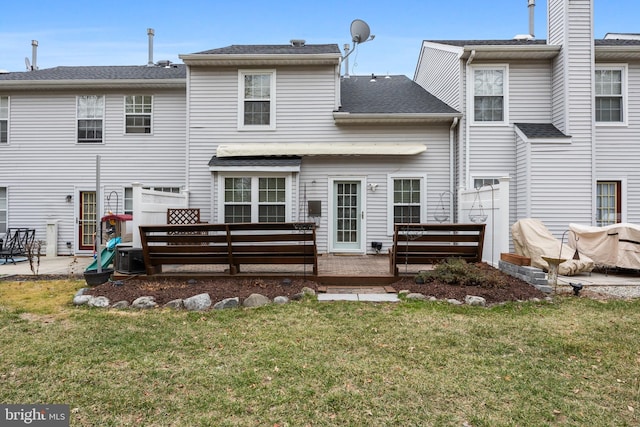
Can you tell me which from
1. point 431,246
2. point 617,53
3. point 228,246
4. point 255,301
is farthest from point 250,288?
point 617,53

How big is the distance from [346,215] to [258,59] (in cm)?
495

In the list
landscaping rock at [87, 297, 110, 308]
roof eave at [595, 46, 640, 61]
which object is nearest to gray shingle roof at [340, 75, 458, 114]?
roof eave at [595, 46, 640, 61]

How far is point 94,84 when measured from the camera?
433 inches

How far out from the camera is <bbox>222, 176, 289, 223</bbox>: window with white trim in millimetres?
10156

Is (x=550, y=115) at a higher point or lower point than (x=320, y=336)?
higher

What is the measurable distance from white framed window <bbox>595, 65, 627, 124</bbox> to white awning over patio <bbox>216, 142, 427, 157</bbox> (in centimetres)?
500

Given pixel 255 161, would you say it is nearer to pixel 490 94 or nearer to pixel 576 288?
pixel 490 94

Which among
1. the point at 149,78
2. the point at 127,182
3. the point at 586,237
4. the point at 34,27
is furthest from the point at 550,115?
the point at 34,27

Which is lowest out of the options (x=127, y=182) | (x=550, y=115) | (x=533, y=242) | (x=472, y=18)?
(x=533, y=242)

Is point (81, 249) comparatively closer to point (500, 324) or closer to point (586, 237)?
point (500, 324)

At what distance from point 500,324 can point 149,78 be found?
11.2 meters

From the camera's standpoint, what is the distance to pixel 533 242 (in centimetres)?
794

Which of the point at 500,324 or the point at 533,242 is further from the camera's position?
the point at 533,242

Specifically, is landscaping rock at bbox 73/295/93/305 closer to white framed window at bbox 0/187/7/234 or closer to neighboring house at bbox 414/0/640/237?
white framed window at bbox 0/187/7/234
